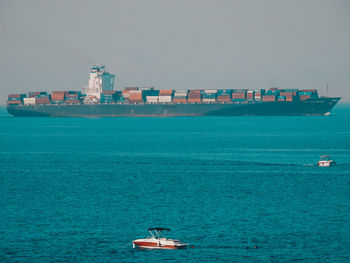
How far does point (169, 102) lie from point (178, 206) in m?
143

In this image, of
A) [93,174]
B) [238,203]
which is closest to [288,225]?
[238,203]

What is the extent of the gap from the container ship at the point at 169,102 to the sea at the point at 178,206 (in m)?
99.0

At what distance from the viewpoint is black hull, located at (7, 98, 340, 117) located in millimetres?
174375

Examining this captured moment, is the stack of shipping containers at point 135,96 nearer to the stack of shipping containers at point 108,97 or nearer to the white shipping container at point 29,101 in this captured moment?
the stack of shipping containers at point 108,97

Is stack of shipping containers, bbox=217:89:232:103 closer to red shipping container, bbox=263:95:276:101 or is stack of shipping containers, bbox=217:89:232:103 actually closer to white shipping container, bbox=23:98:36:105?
red shipping container, bbox=263:95:276:101

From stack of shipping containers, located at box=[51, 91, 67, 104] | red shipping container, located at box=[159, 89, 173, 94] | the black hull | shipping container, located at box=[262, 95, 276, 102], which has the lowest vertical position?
the black hull

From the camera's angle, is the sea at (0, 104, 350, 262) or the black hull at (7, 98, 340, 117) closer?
the sea at (0, 104, 350, 262)

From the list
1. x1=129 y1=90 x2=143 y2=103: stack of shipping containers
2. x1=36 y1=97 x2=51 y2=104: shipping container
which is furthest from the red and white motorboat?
x1=36 y1=97 x2=51 y2=104: shipping container

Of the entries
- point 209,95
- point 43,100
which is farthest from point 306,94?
point 43,100

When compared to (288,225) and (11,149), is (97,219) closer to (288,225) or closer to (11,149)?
(288,225)

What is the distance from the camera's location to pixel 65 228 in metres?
33.1

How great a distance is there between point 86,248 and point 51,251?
159 centimetres

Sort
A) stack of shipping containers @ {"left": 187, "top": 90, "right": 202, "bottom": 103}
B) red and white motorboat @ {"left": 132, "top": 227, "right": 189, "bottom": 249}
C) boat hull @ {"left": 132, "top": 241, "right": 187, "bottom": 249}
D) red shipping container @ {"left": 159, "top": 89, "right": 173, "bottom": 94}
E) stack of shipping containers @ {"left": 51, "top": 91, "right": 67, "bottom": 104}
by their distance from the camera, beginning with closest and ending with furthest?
red and white motorboat @ {"left": 132, "top": 227, "right": 189, "bottom": 249}
boat hull @ {"left": 132, "top": 241, "right": 187, "bottom": 249}
stack of shipping containers @ {"left": 187, "top": 90, "right": 202, "bottom": 103}
red shipping container @ {"left": 159, "top": 89, "right": 173, "bottom": 94}
stack of shipping containers @ {"left": 51, "top": 91, "right": 67, "bottom": 104}

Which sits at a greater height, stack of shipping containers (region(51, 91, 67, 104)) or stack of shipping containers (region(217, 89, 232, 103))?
stack of shipping containers (region(217, 89, 232, 103))
